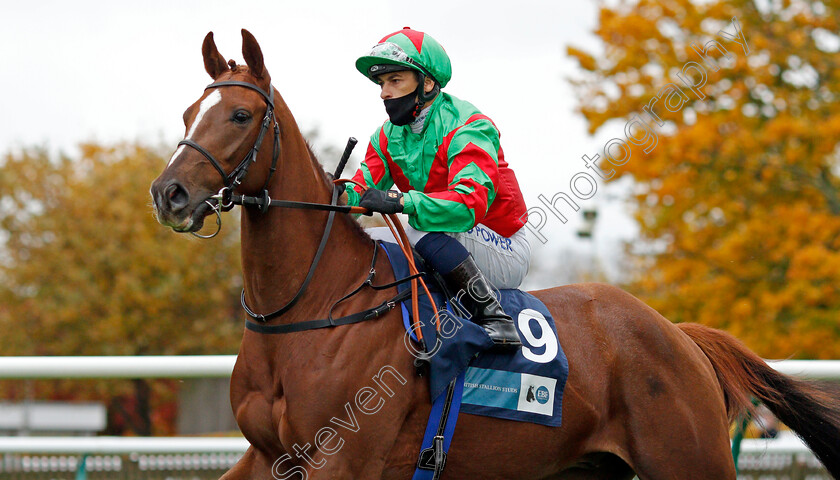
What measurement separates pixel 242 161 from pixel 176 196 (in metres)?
0.31

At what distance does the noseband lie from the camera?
2.99 metres

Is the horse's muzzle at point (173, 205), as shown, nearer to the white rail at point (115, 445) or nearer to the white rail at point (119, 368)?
the white rail at point (119, 368)

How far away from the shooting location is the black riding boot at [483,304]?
3.50 metres

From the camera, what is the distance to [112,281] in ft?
64.5

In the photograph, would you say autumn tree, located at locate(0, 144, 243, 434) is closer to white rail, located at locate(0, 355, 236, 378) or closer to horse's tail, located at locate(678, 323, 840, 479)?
white rail, located at locate(0, 355, 236, 378)

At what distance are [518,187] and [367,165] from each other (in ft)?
2.43

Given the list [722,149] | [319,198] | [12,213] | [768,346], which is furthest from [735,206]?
[12,213]

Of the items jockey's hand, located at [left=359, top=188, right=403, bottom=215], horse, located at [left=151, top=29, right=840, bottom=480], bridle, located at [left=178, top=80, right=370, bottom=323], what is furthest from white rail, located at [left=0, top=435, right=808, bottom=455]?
jockey's hand, located at [left=359, top=188, right=403, bottom=215]

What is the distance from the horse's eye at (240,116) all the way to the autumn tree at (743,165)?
27.0 feet

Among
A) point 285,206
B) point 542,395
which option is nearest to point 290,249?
point 285,206

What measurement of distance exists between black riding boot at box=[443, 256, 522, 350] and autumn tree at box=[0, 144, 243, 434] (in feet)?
53.5

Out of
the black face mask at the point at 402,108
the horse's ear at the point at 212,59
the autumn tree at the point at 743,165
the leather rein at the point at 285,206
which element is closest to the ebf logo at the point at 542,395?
the leather rein at the point at 285,206

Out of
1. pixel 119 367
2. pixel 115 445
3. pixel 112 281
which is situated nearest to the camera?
pixel 119 367

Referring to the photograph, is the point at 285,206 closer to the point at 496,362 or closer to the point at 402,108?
the point at 402,108
